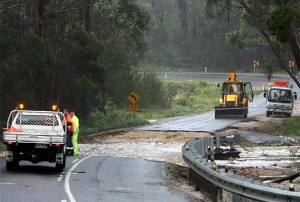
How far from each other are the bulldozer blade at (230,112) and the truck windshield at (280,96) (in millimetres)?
4525

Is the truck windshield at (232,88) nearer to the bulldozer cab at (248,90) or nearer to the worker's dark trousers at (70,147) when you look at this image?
the bulldozer cab at (248,90)

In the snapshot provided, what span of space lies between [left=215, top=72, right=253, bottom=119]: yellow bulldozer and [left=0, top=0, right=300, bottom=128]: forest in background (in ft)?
12.7

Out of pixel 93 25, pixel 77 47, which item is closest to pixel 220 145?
pixel 77 47

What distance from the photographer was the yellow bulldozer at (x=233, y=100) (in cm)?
4966

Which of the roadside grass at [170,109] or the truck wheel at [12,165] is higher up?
the truck wheel at [12,165]

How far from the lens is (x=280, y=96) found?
5403 cm

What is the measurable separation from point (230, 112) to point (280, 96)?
19.4 feet

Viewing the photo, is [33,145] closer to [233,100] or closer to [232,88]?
[233,100]

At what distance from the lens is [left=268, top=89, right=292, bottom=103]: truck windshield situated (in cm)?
5369

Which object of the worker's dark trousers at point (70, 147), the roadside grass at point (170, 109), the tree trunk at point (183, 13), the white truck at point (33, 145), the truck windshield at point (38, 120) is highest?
the tree trunk at point (183, 13)

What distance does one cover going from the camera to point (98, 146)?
111 ft

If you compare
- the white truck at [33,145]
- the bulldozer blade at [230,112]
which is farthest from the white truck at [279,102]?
the white truck at [33,145]

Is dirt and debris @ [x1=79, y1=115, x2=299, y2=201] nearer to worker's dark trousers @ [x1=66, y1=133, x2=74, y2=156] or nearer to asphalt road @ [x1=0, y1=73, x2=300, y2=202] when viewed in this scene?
asphalt road @ [x1=0, y1=73, x2=300, y2=202]

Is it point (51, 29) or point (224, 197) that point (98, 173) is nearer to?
point (224, 197)
